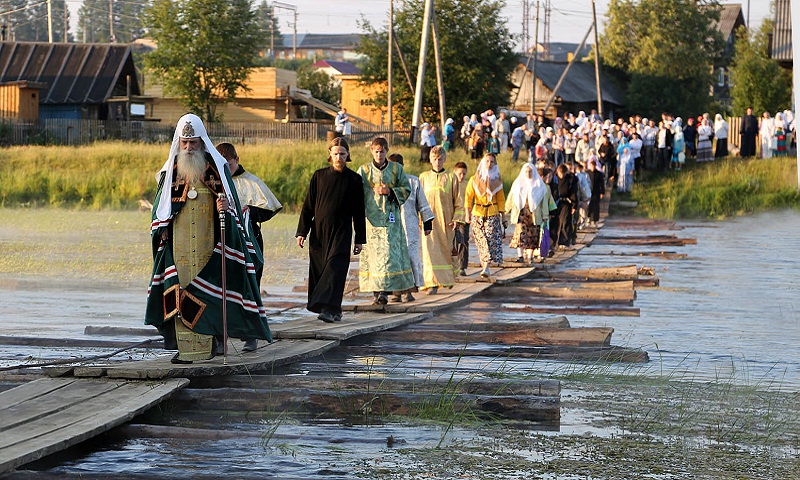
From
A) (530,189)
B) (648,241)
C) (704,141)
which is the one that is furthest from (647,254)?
(704,141)

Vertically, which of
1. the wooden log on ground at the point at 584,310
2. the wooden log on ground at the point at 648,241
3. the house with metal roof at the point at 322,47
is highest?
the house with metal roof at the point at 322,47

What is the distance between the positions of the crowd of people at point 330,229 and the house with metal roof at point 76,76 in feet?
103

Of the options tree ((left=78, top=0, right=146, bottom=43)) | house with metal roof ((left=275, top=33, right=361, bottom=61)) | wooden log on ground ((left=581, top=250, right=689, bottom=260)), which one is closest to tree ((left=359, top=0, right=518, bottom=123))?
wooden log on ground ((left=581, top=250, right=689, bottom=260))

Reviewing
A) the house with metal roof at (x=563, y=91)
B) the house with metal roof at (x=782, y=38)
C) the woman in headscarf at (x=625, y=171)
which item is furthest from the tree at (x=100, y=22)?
the house with metal roof at (x=782, y=38)

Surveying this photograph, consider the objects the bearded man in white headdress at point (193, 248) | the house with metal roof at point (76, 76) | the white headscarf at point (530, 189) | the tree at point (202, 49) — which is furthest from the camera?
the tree at point (202, 49)

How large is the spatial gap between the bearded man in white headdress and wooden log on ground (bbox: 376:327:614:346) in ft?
10.3

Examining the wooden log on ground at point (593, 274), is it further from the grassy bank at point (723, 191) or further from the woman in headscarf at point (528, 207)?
the grassy bank at point (723, 191)

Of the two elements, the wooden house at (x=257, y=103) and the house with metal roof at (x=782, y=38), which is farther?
the wooden house at (x=257, y=103)

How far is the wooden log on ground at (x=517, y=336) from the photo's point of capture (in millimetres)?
11359

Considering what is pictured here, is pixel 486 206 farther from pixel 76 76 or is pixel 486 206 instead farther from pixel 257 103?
pixel 257 103

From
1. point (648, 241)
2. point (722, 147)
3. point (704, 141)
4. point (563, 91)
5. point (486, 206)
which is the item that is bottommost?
point (648, 241)

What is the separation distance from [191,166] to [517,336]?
409 centimetres

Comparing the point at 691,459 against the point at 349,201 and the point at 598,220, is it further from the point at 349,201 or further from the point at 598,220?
the point at 598,220

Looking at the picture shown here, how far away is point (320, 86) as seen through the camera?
66.7 meters
